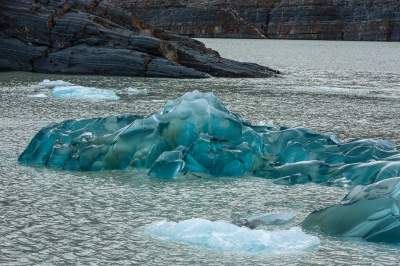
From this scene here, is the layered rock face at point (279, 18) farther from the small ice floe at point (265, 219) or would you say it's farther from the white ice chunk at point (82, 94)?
the small ice floe at point (265, 219)

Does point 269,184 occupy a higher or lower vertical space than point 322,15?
lower

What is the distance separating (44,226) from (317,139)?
19.5 feet

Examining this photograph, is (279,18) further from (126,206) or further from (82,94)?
(126,206)

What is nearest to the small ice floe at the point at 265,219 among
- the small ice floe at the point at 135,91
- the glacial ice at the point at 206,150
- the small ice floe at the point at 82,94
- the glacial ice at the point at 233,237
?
the glacial ice at the point at 233,237

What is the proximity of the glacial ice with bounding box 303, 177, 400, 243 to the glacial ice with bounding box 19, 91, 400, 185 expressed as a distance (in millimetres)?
2350

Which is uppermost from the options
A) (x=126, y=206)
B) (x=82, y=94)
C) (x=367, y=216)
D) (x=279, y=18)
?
(x=279, y=18)

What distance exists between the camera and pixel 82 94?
23297mm

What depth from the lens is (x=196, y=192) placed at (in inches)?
400

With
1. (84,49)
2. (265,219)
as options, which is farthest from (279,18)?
(265,219)

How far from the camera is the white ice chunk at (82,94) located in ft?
74.9

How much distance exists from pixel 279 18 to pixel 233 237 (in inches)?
4450

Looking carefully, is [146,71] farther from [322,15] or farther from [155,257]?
[322,15]

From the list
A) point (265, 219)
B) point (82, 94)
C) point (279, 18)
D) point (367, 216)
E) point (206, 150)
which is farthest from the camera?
point (279, 18)

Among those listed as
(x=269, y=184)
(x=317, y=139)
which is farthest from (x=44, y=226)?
(x=317, y=139)
